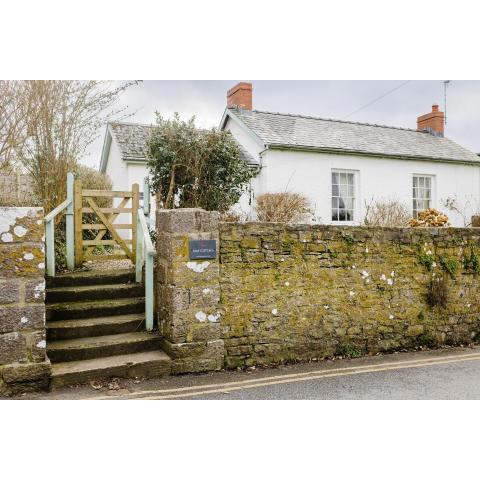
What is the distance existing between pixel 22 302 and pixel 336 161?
11.9m

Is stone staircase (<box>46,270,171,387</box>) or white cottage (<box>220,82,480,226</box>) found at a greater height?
white cottage (<box>220,82,480,226</box>)

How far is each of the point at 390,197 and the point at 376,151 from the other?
1592 mm

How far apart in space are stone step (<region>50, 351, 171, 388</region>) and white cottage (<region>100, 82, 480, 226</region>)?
25.4ft

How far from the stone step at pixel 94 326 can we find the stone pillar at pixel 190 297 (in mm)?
526

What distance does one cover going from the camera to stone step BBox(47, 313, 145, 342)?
5.95 metres

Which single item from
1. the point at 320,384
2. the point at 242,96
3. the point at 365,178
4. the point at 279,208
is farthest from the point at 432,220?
the point at 242,96

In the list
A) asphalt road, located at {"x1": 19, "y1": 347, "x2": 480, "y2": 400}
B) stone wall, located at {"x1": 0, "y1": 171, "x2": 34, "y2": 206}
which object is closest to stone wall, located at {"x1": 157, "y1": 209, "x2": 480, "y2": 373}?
asphalt road, located at {"x1": 19, "y1": 347, "x2": 480, "y2": 400}

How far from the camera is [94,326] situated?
6.14 m

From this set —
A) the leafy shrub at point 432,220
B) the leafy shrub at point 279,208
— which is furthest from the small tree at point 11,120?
the leafy shrub at point 432,220

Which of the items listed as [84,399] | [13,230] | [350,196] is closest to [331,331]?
[84,399]

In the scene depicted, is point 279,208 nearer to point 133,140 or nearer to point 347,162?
point 347,162

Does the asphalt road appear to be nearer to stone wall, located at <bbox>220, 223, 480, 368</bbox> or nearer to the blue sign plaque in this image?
stone wall, located at <bbox>220, 223, 480, 368</bbox>

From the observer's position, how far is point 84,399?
4910 mm

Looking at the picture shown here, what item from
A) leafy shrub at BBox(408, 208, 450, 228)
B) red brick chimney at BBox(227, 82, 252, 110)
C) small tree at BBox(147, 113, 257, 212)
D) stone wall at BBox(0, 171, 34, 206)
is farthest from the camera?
red brick chimney at BBox(227, 82, 252, 110)
